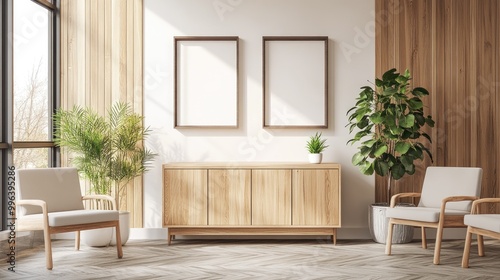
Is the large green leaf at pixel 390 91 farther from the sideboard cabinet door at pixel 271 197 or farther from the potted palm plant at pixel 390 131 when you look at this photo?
the sideboard cabinet door at pixel 271 197

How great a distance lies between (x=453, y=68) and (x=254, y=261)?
341 cm

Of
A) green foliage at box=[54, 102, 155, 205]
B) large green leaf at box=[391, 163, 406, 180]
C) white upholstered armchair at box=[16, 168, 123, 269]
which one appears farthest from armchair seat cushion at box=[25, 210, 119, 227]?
large green leaf at box=[391, 163, 406, 180]

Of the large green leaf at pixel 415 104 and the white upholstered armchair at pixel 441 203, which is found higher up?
the large green leaf at pixel 415 104

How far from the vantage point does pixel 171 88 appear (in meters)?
6.82

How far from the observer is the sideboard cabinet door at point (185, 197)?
6.23 metres

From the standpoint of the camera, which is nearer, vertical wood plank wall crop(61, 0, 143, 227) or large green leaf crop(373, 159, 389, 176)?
large green leaf crop(373, 159, 389, 176)

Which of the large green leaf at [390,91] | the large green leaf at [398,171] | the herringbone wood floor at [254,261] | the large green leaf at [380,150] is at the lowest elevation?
the herringbone wood floor at [254,261]

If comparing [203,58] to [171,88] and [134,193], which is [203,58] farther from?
[134,193]

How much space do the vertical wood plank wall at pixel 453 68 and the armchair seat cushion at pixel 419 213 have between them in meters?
1.15

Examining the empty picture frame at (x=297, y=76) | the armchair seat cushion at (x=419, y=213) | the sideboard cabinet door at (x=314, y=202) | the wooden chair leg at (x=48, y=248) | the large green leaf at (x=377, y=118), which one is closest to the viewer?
the wooden chair leg at (x=48, y=248)

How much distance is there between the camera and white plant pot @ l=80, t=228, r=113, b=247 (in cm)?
605

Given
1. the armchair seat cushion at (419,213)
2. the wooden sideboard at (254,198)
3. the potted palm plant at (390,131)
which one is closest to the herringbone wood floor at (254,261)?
the wooden sideboard at (254,198)

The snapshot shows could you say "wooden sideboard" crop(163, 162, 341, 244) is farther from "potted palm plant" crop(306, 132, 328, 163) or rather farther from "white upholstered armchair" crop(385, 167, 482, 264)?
"white upholstered armchair" crop(385, 167, 482, 264)

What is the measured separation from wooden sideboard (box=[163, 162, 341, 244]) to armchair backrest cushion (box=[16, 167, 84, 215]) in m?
0.98
